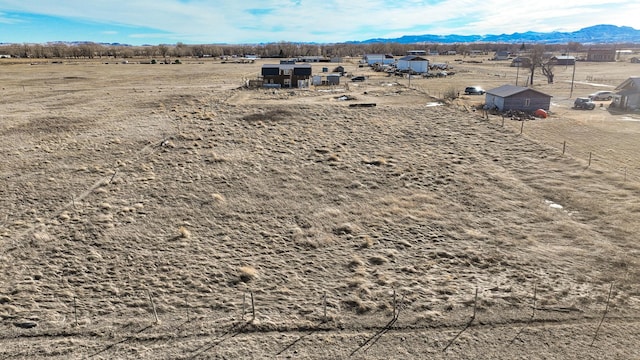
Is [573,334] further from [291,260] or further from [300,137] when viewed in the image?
[300,137]

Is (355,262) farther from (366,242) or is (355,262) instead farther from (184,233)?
(184,233)

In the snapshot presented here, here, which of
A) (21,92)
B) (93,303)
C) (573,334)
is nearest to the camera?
(573,334)

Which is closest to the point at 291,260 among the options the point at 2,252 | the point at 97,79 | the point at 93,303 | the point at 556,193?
the point at 93,303

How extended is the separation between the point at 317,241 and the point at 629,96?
146 feet

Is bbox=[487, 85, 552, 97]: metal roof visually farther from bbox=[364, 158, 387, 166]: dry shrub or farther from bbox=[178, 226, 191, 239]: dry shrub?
bbox=[178, 226, 191, 239]: dry shrub

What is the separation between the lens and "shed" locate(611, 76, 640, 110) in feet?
148

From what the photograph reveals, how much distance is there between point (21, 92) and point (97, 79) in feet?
66.5

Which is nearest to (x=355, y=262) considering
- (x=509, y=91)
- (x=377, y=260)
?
(x=377, y=260)

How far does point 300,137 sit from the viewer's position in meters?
33.6

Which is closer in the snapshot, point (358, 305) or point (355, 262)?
point (358, 305)

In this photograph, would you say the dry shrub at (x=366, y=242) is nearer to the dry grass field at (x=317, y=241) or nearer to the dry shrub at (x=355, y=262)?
the dry grass field at (x=317, y=241)

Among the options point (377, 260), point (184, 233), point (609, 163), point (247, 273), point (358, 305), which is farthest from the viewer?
point (609, 163)

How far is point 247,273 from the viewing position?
50.1ft

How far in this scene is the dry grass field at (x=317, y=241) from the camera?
12062 millimetres
